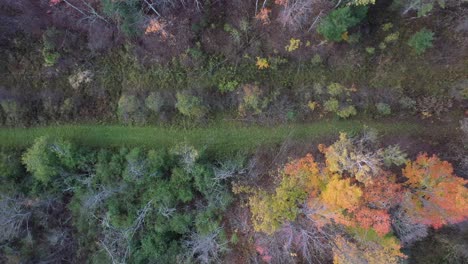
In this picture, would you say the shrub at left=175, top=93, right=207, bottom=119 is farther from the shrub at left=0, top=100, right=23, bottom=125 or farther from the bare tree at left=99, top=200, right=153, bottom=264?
the shrub at left=0, top=100, right=23, bottom=125

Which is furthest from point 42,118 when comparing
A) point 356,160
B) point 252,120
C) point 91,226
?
point 356,160

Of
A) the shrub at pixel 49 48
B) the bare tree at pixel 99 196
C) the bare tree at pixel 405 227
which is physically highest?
the shrub at pixel 49 48

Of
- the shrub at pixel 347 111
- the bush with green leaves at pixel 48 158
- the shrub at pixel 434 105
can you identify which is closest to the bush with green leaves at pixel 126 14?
the bush with green leaves at pixel 48 158

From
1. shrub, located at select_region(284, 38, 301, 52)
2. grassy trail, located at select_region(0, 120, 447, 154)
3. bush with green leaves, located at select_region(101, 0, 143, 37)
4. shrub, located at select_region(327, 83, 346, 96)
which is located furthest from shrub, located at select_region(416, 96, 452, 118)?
bush with green leaves, located at select_region(101, 0, 143, 37)

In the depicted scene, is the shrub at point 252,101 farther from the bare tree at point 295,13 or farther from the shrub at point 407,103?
the shrub at point 407,103

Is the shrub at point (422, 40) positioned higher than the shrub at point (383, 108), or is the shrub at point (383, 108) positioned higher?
the shrub at point (422, 40)

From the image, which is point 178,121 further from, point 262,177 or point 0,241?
point 0,241
